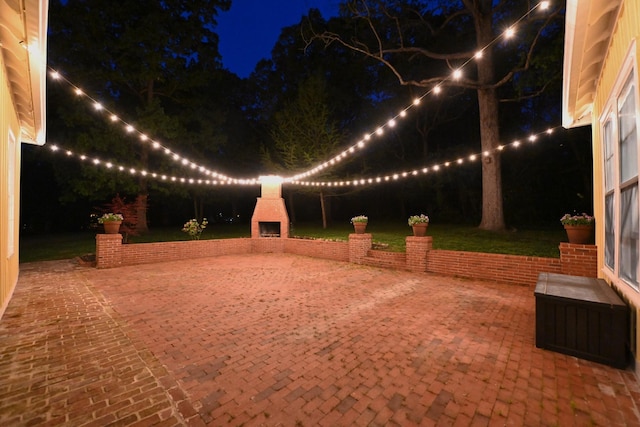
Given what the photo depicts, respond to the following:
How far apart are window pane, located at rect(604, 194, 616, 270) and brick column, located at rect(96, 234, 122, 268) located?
10.6m

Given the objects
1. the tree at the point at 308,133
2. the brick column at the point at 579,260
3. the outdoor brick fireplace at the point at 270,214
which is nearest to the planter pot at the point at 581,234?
the brick column at the point at 579,260

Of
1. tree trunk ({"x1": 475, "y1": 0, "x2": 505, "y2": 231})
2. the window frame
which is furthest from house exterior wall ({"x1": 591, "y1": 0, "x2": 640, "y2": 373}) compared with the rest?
tree trunk ({"x1": 475, "y1": 0, "x2": 505, "y2": 231})

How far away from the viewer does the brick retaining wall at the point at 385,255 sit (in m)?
5.76

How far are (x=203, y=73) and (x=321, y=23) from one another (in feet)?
28.5

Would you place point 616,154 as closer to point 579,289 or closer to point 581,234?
point 579,289

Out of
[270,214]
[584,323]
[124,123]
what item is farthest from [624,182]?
[270,214]

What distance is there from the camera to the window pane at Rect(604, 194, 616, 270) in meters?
3.79

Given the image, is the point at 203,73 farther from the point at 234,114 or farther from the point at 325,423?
the point at 325,423

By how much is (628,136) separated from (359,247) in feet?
21.1

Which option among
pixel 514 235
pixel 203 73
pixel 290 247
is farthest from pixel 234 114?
pixel 514 235

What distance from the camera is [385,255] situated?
8.35 meters

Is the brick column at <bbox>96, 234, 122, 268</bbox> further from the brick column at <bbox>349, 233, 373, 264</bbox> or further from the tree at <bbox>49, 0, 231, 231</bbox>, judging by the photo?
the brick column at <bbox>349, 233, 373, 264</bbox>

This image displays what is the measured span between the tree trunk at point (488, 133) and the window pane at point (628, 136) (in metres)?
8.57

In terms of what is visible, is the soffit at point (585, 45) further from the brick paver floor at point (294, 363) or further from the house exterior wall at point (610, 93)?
the brick paver floor at point (294, 363)
